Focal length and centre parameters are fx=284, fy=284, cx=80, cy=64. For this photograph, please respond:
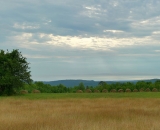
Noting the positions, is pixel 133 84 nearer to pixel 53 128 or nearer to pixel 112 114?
pixel 112 114

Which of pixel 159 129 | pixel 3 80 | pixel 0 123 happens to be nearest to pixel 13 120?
pixel 0 123

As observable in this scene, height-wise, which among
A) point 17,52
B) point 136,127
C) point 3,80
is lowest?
point 136,127

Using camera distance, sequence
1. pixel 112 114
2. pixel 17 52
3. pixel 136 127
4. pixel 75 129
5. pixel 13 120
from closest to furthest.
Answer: pixel 75 129, pixel 136 127, pixel 13 120, pixel 112 114, pixel 17 52

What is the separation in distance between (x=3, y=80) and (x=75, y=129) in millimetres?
30383

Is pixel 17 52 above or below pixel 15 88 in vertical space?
above

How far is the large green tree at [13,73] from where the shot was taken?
4017cm

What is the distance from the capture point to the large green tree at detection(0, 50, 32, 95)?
40.2m

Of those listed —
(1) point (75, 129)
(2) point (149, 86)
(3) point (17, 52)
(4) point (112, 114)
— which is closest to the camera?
(1) point (75, 129)

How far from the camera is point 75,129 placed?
11383mm

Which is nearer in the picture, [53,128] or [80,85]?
[53,128]

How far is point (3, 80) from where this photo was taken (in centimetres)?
3988

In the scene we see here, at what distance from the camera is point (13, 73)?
41562 millimetres

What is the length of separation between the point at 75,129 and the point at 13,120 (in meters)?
3.79

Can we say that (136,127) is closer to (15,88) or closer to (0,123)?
(0,123)
